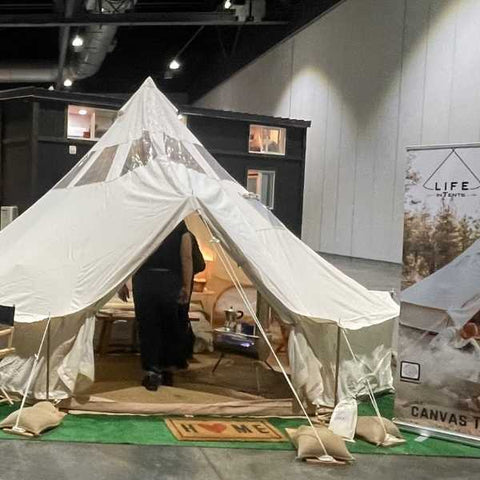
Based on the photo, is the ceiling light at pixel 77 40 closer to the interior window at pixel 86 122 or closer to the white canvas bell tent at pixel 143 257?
the interior window at pixel 86 122

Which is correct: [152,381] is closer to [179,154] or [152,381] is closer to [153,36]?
[179,154]

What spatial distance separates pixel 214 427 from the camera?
4.62 metres

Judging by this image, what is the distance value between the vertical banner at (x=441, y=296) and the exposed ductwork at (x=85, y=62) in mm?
9769

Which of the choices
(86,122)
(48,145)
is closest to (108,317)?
(48,145)

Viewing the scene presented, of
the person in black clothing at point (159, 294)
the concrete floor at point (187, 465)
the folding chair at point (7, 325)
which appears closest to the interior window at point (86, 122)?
the person in black clothing at point (159, 294)

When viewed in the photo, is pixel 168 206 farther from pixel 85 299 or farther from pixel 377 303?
pixel 377 303

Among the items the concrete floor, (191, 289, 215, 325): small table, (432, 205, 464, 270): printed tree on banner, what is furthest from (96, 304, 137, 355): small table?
(432, 205, 464, 270): printed tree on banner

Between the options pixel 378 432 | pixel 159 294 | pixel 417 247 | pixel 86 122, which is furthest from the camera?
pixel 86 122

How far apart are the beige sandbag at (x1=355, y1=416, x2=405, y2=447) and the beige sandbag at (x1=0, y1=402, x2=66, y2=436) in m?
1.87

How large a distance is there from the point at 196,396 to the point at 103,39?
35.4ft

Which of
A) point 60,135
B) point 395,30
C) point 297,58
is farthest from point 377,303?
point 297,58

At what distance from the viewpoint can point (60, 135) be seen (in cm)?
1064

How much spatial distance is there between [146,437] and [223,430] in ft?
1.62

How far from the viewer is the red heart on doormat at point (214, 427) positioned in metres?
4.56
